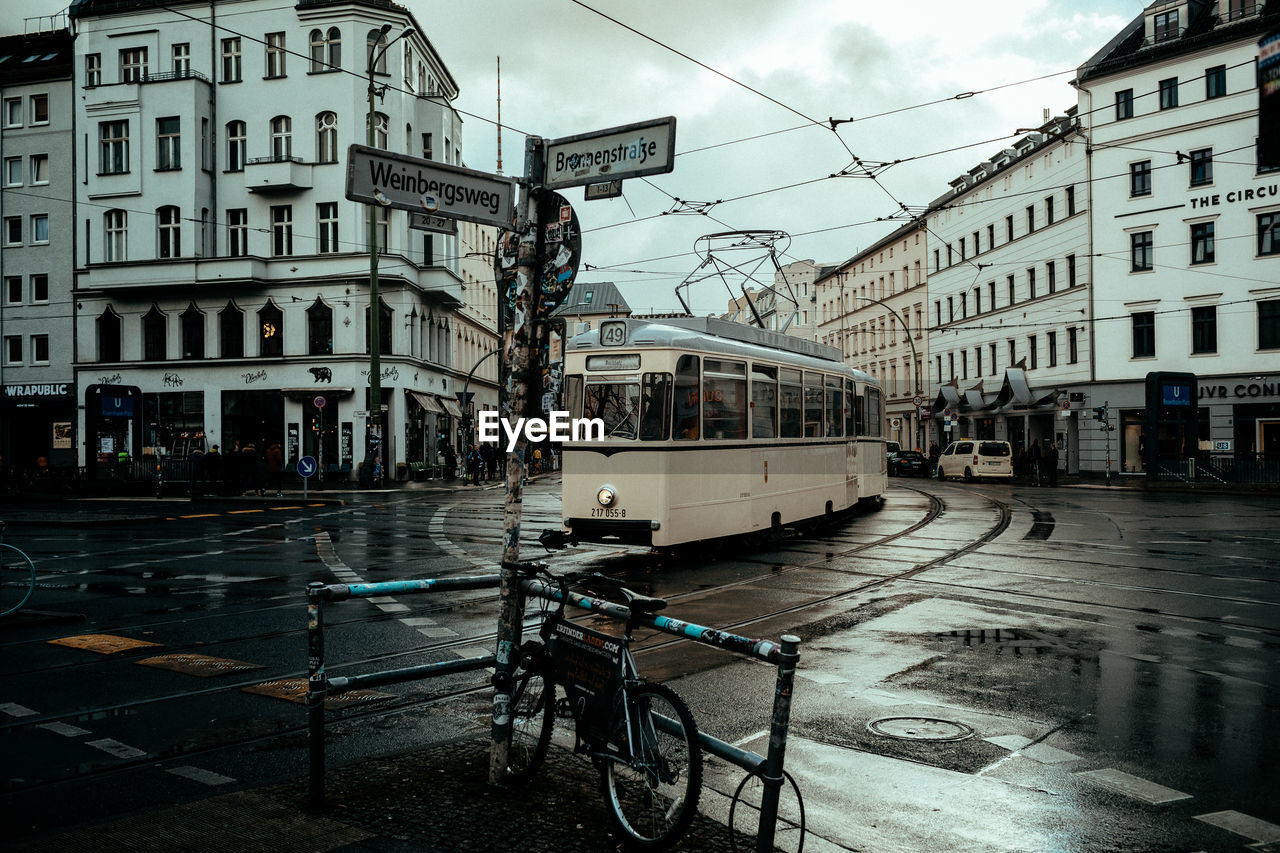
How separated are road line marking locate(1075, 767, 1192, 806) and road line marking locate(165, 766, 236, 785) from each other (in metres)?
4.59

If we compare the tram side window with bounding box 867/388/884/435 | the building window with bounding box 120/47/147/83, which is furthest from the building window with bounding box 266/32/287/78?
the tram side window with bounding box 867/388/884/435

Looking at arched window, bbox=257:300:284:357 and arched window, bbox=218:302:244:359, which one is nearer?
arched window, bbox=257:300:284:357

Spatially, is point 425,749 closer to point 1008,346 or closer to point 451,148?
point 451,148

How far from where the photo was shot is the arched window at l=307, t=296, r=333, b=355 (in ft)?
148

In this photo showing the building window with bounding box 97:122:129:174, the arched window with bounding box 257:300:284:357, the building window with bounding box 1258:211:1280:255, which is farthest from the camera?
Answer: the building window with bounding box 97:122:129:174

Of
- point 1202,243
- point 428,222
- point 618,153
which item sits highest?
point 1202,243

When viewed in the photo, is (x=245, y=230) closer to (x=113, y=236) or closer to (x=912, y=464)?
(x=113, y=236)

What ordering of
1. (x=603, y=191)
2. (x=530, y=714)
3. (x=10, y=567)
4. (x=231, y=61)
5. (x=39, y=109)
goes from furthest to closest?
(x=39, y=109), (x=231, y=61), (x=10, y=567), (x=603, y=191), (x=530, y=714)

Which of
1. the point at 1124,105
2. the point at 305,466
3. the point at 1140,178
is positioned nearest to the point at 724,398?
the point at 305,466

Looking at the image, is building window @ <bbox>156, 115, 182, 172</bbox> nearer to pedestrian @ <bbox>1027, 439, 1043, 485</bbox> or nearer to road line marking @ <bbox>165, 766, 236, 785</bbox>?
pedestrian @ <bbox>1027, 439, 1043, 485</bbox>

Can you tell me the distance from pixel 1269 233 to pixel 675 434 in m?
37.5

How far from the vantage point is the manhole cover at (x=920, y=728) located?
626 centimetres

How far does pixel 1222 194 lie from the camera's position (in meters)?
42.6

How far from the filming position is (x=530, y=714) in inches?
211
